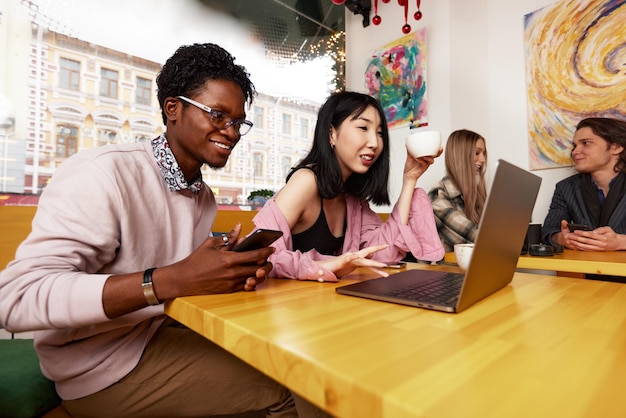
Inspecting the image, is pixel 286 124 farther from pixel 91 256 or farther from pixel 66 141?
pixel 91 256

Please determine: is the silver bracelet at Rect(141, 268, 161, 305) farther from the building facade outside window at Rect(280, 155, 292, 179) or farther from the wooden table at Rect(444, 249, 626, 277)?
the building facade outside window at Rect(280, 155, 292, 179)

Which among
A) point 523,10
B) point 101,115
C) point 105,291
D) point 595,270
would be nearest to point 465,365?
point 105,291

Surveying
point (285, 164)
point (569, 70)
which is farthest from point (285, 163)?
point (569, 70)

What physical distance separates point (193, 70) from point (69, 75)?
1.79 metres

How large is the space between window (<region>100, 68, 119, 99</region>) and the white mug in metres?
2.22

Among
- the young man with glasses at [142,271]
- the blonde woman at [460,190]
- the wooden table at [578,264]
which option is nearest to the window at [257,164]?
the blonde woman at [460,190]

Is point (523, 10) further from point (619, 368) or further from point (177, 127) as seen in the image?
point (619, 368)

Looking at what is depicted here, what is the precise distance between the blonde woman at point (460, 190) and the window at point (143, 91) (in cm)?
212

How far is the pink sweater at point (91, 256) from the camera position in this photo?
67 centimetres

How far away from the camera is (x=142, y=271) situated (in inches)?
29.5

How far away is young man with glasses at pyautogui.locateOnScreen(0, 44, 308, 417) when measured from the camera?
26.9 inches

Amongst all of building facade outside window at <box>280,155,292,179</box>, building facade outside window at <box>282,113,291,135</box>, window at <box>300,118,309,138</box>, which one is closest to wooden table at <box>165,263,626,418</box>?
building facade outside window at <box>280,155,292,179</box>

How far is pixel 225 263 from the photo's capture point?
0.71m

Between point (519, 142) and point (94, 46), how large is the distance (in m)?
3.03
